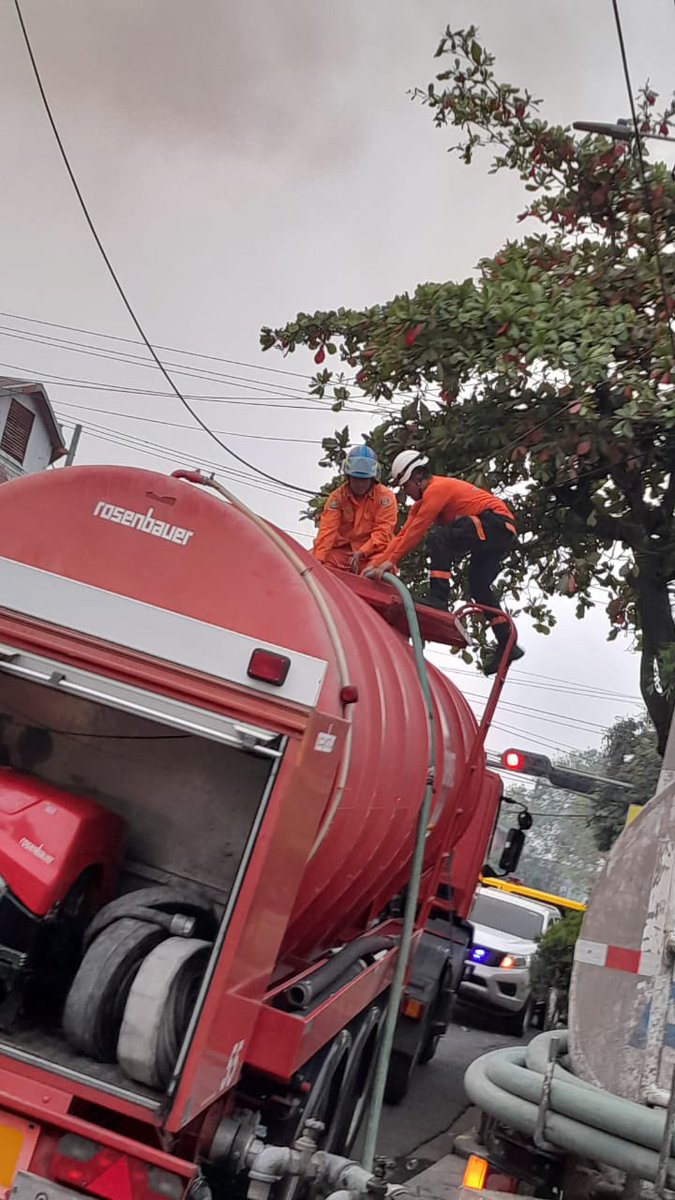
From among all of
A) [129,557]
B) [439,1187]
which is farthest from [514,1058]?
[439,1187]

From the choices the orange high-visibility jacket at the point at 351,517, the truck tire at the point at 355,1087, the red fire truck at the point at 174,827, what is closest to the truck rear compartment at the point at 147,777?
the red fire truck at the point at 174,827

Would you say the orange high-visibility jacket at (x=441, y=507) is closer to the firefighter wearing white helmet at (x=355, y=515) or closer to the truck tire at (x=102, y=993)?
the firefighter wearing white helmet at (x=355, y=515)

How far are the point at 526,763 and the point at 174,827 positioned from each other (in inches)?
233

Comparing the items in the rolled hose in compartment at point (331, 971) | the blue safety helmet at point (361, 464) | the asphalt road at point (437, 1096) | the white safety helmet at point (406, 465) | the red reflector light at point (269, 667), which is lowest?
the asphalt road at point (437, 1096)

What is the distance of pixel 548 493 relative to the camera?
11414 mm

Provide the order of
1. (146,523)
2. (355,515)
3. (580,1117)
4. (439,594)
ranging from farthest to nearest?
(439,594) < (355,515) < (146,523) < (580,1117)

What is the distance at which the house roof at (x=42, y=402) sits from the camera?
3288 centimetres

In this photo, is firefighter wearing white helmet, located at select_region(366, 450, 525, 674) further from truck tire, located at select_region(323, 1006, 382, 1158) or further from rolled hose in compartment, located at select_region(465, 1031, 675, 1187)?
rolled hose in compartment, located at select_region(465, 1031, 675, 1187)

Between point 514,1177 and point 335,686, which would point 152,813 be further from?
point 514,1177

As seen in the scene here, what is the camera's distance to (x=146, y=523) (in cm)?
466

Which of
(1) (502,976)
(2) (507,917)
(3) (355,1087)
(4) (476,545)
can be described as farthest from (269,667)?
(2) (507,917)

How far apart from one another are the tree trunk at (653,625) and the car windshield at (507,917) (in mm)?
5650

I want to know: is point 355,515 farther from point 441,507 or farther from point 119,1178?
point 119,1178

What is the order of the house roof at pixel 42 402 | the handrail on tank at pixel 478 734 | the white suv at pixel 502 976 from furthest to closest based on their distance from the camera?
the house roof at pixel 42 402 → the white suv at pixel 502 976 → the handrail on tank at pixel 478 734
